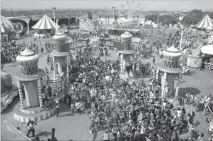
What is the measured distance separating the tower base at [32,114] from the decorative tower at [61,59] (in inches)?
161

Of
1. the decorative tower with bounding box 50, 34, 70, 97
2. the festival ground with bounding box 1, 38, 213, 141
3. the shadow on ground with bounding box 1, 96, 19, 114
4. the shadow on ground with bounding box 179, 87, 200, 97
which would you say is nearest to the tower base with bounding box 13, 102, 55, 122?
the festival ground with bounding box 1, 38, 213, 141

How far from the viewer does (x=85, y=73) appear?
1691 centimetres

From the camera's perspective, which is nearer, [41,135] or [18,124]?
[41,135]

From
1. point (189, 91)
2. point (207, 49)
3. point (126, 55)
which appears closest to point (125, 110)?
point (189, 91)

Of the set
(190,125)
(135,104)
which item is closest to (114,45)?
(135,104)

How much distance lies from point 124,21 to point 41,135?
124 ft

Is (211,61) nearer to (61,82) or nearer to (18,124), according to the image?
(61,82)

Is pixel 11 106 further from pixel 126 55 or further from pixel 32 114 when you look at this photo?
pixel 126 55

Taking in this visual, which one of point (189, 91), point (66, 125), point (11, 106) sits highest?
point (11, 106)

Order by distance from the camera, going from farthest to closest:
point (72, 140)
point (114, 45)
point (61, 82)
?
point (114, 45), point (61, 82), point (72, 140)

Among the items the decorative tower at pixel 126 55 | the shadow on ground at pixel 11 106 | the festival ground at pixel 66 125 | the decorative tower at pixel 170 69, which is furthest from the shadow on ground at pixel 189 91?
the shadow on ground at pixel 11 106

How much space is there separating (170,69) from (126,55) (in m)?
5.07

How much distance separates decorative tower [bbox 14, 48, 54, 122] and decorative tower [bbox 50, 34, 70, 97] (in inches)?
150

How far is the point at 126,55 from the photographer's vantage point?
18.3m
